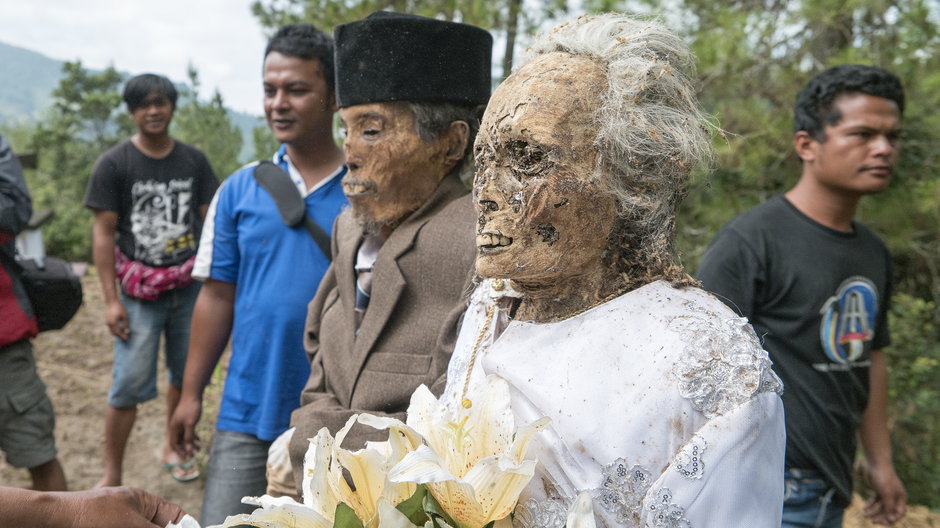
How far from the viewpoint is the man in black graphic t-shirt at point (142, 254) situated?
4.98 meters

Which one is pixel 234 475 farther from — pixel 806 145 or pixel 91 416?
pixel 91 416

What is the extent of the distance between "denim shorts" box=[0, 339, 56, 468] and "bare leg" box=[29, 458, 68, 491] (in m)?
0.06

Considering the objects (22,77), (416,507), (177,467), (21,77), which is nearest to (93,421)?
(177,467)

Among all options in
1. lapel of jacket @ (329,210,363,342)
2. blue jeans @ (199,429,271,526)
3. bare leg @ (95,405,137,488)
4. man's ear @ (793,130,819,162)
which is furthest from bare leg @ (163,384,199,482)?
man's ear @ (793,130,819,162)

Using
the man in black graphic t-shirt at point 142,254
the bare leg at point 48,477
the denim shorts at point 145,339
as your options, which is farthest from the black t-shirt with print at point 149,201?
the bare leg at point 48,477

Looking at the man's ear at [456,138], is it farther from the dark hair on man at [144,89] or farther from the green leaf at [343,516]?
the dark hair on man at [144,89]

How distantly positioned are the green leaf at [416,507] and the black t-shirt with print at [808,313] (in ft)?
5.40

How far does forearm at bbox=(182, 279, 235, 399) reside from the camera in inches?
142

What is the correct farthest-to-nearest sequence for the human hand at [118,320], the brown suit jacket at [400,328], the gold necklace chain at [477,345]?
the human hand at [118,320], the brown suit jacket at [400,328], the gold necklace chain at [477,345]

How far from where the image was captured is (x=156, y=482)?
5.74 m

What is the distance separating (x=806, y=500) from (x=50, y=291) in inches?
139

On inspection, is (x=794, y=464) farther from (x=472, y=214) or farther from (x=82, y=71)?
(x=82, y=71)

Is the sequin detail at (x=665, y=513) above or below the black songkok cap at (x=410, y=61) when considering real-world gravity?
below

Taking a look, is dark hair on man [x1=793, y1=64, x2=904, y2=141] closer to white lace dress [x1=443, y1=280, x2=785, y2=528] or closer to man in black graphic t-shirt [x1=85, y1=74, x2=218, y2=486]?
white lace dress [x1=443, y1=280, x2=785, y2=528]
